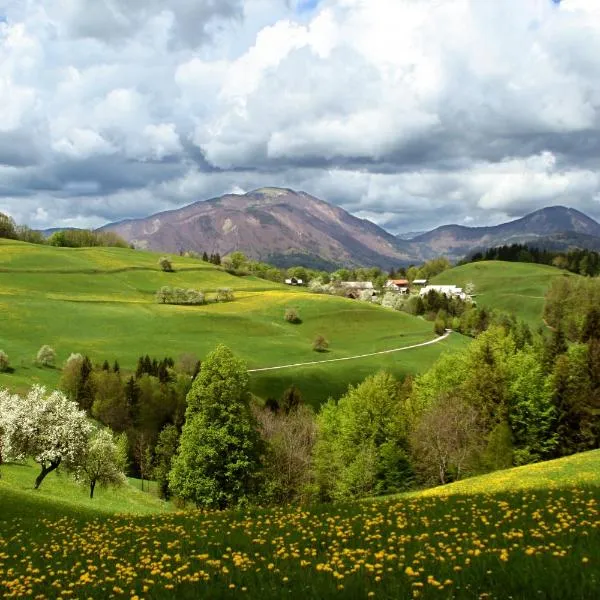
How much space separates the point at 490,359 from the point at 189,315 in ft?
406

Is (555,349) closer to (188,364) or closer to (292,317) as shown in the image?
(188,364)

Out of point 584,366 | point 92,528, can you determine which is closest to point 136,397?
point 584,366

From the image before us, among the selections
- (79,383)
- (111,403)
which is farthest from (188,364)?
(79,383)

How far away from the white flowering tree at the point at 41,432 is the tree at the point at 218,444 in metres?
11.0

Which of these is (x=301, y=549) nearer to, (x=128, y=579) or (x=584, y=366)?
(x=128, y=579)

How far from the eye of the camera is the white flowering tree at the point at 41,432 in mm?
52656

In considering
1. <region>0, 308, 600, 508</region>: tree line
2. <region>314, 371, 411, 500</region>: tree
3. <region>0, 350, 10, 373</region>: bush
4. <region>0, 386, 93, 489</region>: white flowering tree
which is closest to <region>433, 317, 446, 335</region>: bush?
<region>0, 308, 600, 508</region>: tree line

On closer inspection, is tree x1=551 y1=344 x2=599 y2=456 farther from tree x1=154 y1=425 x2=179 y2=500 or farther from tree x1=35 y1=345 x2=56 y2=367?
tree x1=35 y1=345 x2=56 y2=367

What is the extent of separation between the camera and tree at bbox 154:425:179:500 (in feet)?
286

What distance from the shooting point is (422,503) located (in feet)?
70.9

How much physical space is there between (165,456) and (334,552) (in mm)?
83639

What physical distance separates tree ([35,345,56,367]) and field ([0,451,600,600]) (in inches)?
4423

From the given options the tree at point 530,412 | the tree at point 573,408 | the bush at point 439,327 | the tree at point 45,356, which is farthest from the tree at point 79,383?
the bush at point 439,327

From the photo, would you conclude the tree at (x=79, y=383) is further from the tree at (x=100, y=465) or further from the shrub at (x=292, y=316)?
the shrub at (x=292, y=316)
